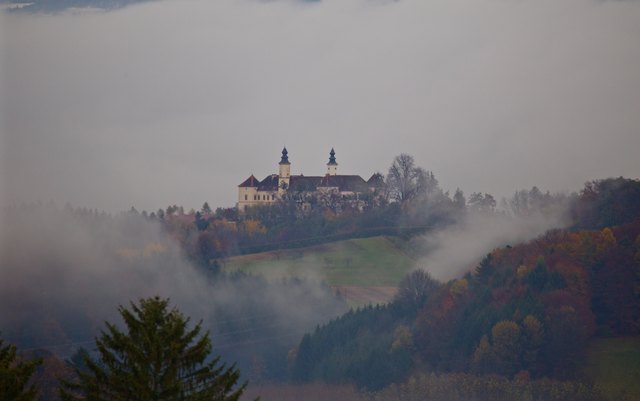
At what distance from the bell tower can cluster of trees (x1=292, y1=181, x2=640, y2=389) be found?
55.9 metres

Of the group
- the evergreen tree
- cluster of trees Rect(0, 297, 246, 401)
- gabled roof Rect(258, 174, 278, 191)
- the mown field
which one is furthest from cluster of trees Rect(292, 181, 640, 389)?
gabled roof Rect(258, 174, 278, 191)

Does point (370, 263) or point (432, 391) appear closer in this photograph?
point (432, 391)

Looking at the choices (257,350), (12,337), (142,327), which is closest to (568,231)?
(257,350)

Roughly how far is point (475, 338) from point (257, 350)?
14.4 metres

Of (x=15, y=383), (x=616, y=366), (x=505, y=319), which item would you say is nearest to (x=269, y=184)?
(x=505, y=319)

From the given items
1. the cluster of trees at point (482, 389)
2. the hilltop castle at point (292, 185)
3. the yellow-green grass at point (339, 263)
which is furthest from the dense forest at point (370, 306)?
the hilltop castle at point (292, 185)

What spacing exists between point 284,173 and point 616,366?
3316 inches

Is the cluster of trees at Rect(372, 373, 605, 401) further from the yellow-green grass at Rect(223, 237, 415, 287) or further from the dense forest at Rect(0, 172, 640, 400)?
the yellow-green grass at Rect(223, 237, 415, 287)

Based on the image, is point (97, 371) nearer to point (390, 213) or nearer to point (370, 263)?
point (370, 263)

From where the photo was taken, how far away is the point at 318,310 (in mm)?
102125

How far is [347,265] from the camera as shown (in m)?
108

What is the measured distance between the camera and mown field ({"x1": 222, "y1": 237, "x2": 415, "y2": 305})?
103500 mm

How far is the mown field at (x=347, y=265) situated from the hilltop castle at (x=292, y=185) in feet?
99.5

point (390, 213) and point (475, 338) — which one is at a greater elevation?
point (390, 213)
